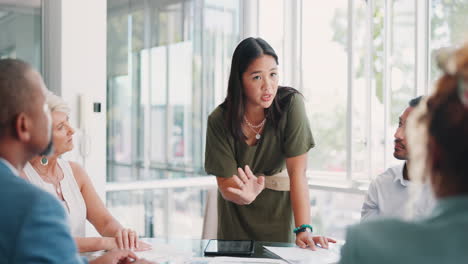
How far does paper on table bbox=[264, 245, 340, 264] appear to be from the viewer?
5.93 feet

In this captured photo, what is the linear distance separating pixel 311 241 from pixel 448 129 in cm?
138

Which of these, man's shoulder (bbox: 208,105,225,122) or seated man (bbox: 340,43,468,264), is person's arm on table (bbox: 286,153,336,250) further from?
seated man (bbox: 340,43,468,264)

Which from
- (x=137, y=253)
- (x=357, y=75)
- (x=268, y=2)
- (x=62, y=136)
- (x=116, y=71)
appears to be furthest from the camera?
(x=268, y=2)

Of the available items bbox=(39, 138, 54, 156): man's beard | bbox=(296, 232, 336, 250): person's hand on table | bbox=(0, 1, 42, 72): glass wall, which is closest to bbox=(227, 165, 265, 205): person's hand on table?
bbox=(296, 232, 336, 250): person's hand on table

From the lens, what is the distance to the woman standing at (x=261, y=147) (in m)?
2.39

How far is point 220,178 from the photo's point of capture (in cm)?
246

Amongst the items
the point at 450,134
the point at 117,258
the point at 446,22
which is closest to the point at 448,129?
the point at 450,134

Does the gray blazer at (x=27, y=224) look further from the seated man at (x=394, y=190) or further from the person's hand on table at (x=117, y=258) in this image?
the seated man at (x=394, y=190)

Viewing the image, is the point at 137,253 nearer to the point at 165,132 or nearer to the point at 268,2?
the point at 165,132

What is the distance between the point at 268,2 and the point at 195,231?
2301 millimetres

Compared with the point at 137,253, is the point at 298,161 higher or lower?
higher

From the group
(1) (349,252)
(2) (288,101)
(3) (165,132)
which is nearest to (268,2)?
(3) (165,132)

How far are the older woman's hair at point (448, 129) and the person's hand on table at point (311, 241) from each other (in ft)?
4.24

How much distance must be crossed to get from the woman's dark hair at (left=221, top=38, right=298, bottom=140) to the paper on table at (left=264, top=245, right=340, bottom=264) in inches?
26.1
